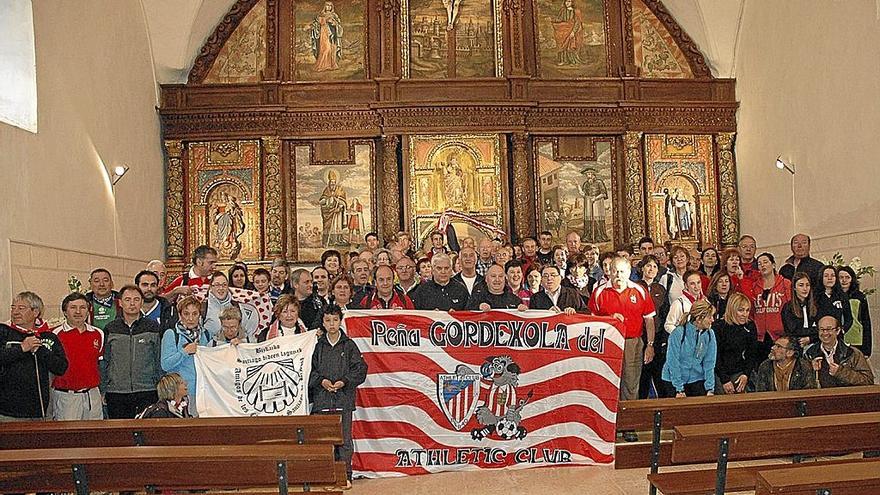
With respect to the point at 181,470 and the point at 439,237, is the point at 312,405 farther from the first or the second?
the point at 439,237

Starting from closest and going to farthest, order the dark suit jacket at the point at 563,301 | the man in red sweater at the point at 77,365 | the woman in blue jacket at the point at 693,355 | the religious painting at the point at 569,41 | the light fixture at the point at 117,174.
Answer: the man in red sweater at the point at 77,365 → the woman in blue jacket at the point at 693,355 → the dark suit jacket at the point at 563,301 → the light fixture at the point at 117,174 → the religious painting at the point at 569,41

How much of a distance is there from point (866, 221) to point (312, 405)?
349 inches

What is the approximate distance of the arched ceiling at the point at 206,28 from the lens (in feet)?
58.5

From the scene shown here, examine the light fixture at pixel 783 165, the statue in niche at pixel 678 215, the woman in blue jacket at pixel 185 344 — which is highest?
the light fixture at pixel 783 165

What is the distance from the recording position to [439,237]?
44.7 ft

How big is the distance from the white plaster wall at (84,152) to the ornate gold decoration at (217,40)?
3.58ft

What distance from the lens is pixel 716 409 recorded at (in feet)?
22.1

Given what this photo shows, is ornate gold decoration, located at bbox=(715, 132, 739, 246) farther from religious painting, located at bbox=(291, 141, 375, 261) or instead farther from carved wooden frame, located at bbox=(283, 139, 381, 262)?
religious painting, located at bbox=(291, 141, 375, 261)

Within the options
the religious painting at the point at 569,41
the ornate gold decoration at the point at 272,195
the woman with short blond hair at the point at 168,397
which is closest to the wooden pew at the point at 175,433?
the woman with short blond hair at the point at 168,397

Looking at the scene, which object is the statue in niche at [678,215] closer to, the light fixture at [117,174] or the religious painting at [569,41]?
the religious painting at [569,41]

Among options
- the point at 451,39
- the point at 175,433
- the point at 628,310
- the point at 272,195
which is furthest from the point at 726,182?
the point at 175,433

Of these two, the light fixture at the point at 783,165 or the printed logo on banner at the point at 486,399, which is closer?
the printed logo on banner at the point at 486,399

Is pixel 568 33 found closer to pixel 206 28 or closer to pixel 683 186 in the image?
pixel 683 186

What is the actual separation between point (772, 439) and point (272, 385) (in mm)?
4294
